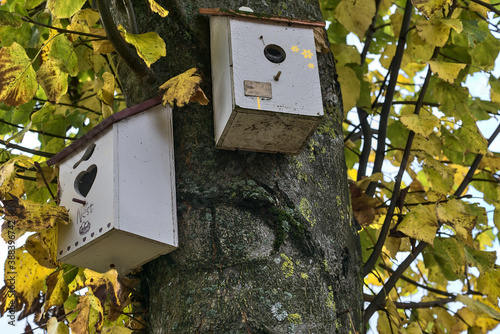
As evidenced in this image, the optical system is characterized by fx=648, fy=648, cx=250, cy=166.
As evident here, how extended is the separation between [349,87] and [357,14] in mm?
340

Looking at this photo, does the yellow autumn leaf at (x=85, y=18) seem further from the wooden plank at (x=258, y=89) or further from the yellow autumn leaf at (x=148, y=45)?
the wooden plank at (x=258, y=89)

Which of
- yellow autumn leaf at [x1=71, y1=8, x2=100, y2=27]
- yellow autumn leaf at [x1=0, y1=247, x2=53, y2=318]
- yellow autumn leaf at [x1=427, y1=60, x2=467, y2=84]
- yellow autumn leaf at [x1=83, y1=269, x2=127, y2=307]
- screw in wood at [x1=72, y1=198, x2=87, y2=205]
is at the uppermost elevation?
yellow autumn leaf at [x1=71, y1=8, x2=100, y2=27]

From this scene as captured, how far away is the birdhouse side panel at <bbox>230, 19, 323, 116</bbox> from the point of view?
5.87ft

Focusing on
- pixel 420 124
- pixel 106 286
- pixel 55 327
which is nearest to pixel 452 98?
pixel 420 124

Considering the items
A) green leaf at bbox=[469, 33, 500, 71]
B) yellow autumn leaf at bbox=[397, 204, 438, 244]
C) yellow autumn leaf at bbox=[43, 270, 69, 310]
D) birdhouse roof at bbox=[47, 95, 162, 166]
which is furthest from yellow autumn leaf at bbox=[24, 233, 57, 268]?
green leaf at bbox=[469, 33, 500, 71]

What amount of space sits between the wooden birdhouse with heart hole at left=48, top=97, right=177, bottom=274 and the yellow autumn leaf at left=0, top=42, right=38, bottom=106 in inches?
9.6

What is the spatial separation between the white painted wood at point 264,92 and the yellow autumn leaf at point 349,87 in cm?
55

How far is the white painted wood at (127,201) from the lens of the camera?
1712mm

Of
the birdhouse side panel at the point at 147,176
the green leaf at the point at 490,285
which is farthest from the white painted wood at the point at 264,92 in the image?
the green leaf at the point at 490,285

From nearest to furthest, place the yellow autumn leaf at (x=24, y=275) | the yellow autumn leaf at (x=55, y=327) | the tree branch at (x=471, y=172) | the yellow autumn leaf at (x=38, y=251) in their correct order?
1. the yellow autumn leaf at (x=55, y=327)
2. the yellow autumn leaf at (x=38, y=251)
3. the yellow autumn leaf at (x=24, y=275)
4. the tree branch at (x=471, y=172)

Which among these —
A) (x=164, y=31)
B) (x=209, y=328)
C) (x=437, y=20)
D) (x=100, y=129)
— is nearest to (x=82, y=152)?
(x=100, y=129)

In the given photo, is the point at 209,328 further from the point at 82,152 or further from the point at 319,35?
the point at 319,35

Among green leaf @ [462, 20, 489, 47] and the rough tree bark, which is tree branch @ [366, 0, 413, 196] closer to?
green leaf @ [462, 20, 489, 47]

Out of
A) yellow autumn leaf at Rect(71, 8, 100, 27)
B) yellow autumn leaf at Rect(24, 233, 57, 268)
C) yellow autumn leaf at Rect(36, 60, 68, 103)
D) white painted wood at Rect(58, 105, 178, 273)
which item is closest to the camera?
white painted wood at Rect(58, 105, 178, 273)
